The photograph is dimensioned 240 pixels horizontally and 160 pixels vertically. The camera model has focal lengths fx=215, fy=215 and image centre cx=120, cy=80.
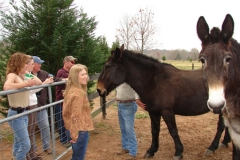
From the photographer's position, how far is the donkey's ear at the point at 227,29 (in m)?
2.44

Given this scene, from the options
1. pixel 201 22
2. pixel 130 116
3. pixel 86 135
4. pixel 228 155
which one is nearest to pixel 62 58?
pixel 130 116

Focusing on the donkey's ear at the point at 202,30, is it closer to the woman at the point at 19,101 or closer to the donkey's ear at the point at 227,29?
the donkey's ear at the point at 227,29

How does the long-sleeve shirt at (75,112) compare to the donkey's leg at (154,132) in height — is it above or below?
above

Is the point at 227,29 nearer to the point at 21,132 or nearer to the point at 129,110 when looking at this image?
the point at 129,110

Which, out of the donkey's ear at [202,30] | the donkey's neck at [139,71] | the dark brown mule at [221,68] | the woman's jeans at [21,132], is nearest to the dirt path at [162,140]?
the woman's jeans at [21,132]

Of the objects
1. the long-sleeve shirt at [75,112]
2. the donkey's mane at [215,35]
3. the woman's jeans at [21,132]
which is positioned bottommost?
the woman's jeans at [21,132]

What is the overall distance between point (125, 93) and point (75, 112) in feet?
5.71

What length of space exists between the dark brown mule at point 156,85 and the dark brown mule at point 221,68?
1361 mm

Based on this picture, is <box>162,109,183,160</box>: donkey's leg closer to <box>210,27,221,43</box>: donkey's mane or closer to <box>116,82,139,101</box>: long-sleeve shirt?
<box>116,82,139,101</box>: long-sleeve shirt

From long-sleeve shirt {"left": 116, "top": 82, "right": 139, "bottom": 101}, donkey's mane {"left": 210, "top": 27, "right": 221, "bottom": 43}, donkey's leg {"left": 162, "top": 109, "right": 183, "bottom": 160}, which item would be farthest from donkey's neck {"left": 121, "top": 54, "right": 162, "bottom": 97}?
donkey's mane {"left": 210, "top": 27, "right": 221, "bottom": 43}

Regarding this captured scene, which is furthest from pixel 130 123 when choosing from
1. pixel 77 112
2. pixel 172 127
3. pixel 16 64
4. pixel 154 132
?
pixel 16 64

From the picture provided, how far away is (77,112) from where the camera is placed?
9.20ft

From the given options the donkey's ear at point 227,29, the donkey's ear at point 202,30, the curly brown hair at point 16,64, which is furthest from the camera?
the curly brown hair at point 16,64

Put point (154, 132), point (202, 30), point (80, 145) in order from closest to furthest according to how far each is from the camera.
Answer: point (202, 30) → point (80, 145) → point (154, 132)
